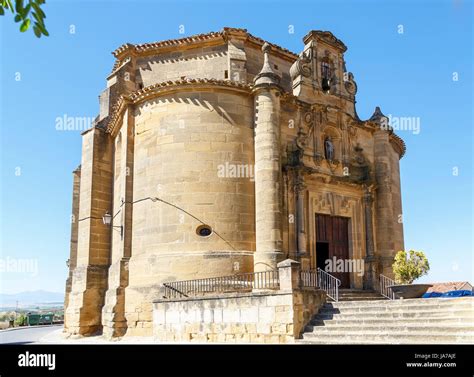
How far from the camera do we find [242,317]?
13.3m

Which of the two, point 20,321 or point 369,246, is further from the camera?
point 20,321

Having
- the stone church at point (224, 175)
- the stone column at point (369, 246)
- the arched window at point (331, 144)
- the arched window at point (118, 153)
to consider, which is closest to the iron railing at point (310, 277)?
the stone church at point (224, 175)

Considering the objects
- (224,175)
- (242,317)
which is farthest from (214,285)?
(224,175)

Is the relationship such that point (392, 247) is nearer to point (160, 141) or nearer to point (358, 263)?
point (358, 263)

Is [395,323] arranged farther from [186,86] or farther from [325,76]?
[325,76]

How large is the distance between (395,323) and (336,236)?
8.33 metres

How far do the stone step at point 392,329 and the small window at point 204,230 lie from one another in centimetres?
566

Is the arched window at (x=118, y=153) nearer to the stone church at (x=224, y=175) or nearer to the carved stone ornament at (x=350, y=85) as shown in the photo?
the stone church at (x=224, y=175)

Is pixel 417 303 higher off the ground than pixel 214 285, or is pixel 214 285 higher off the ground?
pixel 214 285

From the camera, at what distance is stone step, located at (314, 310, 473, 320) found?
1104 centimetres

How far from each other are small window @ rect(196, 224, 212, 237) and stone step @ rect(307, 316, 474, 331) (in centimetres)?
548

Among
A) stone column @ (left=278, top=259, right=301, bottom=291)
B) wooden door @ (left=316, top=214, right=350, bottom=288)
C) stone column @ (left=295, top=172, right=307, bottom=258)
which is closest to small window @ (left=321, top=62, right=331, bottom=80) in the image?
stone column @ (left=295, top=172, right=307, bottom=258)
